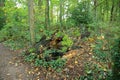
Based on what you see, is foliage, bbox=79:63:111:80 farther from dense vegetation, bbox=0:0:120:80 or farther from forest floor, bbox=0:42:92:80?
forest floor, bbox=0:42:92:80

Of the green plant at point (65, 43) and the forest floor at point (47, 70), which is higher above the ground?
the green plant at point (65, 43)

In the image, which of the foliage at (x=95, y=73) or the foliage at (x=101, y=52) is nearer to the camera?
the foliage at (x=95, y=73)

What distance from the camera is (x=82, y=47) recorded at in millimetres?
9008

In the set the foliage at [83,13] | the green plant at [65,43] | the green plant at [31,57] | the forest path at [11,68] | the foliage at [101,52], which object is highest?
the foliage at [83,13]

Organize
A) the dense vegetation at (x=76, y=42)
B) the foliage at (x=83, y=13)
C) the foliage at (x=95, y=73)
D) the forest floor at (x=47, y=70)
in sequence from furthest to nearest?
the foliage at (x=83, y=13) < the forest floor at (x=47, y=70) < the dense vegetation at (x=76, y=42) < the foliage at (x=95, y=73)

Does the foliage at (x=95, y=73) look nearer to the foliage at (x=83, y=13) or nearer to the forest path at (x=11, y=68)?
the forest path at (x=11, y=68)

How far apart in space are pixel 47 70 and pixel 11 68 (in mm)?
1983

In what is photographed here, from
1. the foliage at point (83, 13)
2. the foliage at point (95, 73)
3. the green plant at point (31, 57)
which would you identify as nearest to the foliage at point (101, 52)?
the foliage at point (95, 73)

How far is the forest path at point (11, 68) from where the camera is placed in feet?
26.6

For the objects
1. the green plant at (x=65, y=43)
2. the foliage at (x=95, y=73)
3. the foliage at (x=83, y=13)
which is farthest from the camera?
the foliage at (x=83, y=13)

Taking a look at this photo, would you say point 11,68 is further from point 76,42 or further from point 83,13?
point 83,13

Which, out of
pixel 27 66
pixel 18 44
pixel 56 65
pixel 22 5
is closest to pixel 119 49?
pixel 56 65

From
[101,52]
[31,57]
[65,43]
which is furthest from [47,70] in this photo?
[101,52]

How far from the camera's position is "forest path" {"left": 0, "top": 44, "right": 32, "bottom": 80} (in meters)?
8.10
